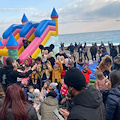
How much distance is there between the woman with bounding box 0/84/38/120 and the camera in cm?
167

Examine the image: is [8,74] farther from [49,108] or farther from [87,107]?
[87,107]

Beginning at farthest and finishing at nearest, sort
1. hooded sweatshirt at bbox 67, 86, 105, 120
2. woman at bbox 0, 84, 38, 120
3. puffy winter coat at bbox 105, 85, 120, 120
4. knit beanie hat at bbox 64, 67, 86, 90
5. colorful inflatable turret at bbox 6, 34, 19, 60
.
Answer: colorful inflatable turret at bbox 6, 34, 19, 60 < puffy winter coat at bbox 105, 85, 120, 120 < woman at bbox 0, 84, 38, 120 < knit beanie hat at bbox 64, 67, 86, 90 < hooded sweatshirt at bbox 67, 86, 105, 120

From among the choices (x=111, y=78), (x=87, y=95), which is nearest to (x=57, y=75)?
(x=111, y=78)

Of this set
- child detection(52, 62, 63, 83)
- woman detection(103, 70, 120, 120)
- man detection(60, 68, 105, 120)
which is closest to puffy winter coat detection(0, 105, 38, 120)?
man detection(60, 68, 105, 120)

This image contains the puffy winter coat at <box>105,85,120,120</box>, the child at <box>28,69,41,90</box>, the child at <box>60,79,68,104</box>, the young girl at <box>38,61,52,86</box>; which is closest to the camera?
the puffy winter coat at <box>105,85,120,120</box>

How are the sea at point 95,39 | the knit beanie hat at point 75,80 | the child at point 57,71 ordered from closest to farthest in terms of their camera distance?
the knit beanie hat at point 75,80, the child at point 57,71, the sea at point 95,39

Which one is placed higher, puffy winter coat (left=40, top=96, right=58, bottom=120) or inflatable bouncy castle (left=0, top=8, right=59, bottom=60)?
inflatable bouncy castle (left=0, top=8, right=59, bottom=60)

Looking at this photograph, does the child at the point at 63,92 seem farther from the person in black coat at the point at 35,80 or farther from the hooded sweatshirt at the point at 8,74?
the hooded sweatshirt at the point at 8,74

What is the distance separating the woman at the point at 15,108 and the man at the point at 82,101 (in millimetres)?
451

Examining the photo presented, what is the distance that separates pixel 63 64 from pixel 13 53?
314 centimetres

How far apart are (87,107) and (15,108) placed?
0.82m

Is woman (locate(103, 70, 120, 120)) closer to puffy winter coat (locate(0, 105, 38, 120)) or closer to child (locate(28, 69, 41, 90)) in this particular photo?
puffy winter coat (locate(0, 105, 38, 120))

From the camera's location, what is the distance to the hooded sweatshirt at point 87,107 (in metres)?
1.28

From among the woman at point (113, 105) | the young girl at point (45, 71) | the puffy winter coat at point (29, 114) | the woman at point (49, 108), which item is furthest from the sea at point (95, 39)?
the puffy winter coat at point (29, 114)
